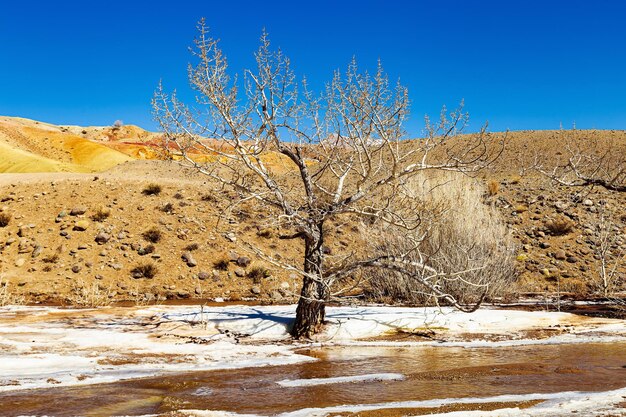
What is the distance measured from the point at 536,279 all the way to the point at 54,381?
48.0 ft

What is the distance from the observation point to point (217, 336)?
8.68m

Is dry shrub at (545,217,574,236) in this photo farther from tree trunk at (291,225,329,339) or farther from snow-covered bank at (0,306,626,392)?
tree trunk at (291,225,329,339)

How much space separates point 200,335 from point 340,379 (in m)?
2.97

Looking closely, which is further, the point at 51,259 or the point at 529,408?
the point at 51,259

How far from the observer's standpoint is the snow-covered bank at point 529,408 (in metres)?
4.93

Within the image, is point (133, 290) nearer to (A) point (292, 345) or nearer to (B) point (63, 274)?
(B) point (63, 274)

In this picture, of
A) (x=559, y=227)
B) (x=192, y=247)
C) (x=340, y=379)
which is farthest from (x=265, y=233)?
(x=340, y=379)

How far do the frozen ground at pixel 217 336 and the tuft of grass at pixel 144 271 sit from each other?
4.98m

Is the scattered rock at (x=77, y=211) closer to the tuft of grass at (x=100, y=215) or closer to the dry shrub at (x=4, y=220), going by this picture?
the tuft of grass at (x=100, y=215)

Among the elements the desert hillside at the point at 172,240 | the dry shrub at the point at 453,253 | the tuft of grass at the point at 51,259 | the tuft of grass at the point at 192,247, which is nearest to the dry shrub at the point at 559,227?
the desert hillside at the point at 172,240

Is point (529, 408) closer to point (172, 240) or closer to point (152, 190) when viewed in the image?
point (172, 240)

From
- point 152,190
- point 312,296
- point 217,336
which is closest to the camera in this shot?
point 312,296

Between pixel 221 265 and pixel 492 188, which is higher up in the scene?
pixel 492 188

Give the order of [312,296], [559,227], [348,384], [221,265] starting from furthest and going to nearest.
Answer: [559,227] < [221,265] < [312,296] < [348,384]
